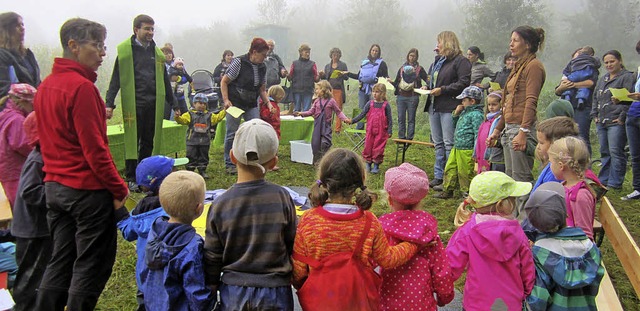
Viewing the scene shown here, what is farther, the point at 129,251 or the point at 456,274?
the point at 129,251

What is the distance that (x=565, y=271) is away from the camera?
2143 mm

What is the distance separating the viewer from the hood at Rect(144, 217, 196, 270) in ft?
6.75

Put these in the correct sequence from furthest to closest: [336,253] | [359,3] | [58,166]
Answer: [359,3], [58,166], [336,253]

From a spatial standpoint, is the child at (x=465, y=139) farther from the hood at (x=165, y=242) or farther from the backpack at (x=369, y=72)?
the backpack at (x=369, y=72)

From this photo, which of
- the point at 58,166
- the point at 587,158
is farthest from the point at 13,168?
the point at 587,158

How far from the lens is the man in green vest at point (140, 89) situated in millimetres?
5141

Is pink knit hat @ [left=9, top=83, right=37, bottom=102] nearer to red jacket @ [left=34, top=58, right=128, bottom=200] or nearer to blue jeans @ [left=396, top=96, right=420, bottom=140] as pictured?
red jacket @ [left=34, top=58, right=128, bottom=200]

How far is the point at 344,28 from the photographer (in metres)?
28.5

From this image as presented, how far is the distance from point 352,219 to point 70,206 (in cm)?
150

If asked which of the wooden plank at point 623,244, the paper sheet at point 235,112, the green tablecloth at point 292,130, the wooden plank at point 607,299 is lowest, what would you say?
the green tablecloth at point 292,130

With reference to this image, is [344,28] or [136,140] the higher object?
[344,28]

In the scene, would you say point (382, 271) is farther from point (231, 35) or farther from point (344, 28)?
point (231, 35)

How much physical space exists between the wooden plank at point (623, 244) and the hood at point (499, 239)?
1.00 metres

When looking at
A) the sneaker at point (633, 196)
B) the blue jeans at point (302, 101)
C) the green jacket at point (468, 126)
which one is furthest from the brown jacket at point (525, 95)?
the blue jeans at point (302, 101)
